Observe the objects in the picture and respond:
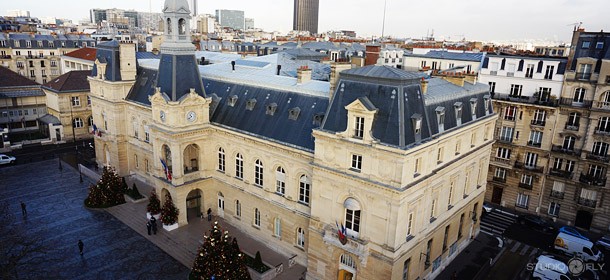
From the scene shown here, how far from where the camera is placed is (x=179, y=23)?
157 feet

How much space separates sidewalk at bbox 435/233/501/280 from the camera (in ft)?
143

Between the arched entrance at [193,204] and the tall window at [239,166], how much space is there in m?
6.36

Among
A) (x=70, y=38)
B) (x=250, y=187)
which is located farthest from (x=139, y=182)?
(x=70, y=38)

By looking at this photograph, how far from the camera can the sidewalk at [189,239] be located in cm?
4275

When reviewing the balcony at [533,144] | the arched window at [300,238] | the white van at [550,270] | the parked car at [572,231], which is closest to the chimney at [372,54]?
the arched window at [300,238]

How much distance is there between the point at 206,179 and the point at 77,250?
49.6ft

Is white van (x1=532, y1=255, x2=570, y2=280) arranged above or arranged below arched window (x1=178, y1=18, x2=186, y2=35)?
below

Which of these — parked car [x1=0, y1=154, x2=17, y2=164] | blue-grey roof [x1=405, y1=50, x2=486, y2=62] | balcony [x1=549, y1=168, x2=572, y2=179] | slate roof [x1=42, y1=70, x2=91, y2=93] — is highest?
blue-grey roof [x1=405, y1=50, x2=486, y2=62]

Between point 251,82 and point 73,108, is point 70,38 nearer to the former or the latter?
point 73,108

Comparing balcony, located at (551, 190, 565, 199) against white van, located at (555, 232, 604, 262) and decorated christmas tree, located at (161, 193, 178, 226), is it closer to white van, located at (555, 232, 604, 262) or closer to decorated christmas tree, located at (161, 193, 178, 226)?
white van, located at (555, 232, 604, 262)

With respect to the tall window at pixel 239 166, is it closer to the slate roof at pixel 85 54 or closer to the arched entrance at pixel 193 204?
the arched entrance at pixel 193 204

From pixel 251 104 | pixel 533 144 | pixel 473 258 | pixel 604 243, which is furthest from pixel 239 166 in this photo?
pixel 604 243

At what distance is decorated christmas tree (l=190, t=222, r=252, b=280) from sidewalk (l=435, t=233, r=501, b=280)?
20251 millimetres

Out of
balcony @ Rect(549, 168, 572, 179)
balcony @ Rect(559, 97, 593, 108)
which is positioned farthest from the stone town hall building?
balcony @ Rect(559, 97, 593, 108)
